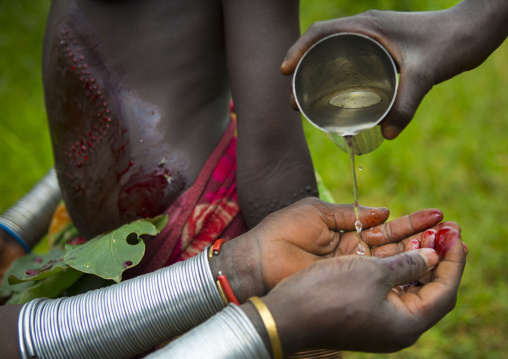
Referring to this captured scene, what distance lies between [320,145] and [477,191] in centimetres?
96

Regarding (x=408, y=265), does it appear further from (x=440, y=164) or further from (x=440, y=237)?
(x=440, y=164)

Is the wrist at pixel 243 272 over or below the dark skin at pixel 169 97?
below

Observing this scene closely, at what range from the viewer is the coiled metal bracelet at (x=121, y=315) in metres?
1.24

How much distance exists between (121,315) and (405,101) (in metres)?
0.78

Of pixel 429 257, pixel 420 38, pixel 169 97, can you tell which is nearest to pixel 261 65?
pixel 169 97

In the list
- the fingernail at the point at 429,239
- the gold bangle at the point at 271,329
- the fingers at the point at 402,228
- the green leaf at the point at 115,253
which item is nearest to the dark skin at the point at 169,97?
the green leaf at the point at 115,253

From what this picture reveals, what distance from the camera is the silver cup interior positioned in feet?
3.90

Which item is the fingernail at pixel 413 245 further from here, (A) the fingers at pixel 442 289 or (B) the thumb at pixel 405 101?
(B) the thumb at pixel 405 101

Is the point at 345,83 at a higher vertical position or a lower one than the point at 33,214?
higher

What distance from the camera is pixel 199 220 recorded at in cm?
150

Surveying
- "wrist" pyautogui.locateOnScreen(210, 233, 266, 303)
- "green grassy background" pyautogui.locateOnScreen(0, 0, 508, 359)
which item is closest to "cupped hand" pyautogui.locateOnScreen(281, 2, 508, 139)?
"wrist" pyautogui.locateOnScreen(210, 233, 266, 303)

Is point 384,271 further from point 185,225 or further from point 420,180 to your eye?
point 420,180

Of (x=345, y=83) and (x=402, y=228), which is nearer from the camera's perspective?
(x=345, y=83)

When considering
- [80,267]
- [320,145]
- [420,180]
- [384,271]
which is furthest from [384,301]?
[320,145]
